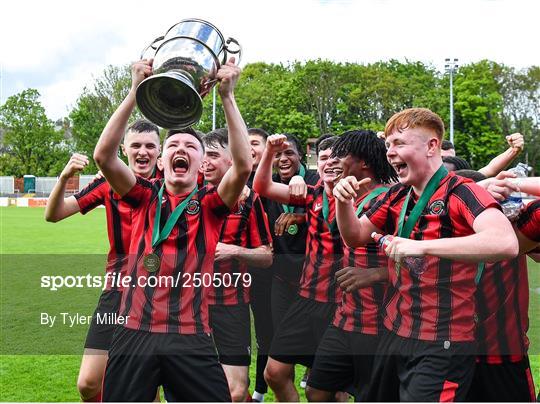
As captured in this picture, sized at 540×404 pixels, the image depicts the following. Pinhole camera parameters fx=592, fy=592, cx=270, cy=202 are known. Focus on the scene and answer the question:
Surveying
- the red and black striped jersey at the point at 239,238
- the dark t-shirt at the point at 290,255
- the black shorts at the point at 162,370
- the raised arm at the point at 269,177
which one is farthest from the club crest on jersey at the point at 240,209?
the black shorts at the point at 162,370

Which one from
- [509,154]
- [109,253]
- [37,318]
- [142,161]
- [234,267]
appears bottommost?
[37,318]

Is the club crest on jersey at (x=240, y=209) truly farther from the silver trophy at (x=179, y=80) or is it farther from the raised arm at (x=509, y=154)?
the raised arm at (x=509, y=154)

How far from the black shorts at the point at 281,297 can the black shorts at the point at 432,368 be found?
1773 millimetres

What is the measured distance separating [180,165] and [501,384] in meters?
2.18

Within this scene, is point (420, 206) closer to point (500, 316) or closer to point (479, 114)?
point (500, 316)

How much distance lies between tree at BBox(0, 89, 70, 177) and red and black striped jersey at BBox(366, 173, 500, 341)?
50.2m

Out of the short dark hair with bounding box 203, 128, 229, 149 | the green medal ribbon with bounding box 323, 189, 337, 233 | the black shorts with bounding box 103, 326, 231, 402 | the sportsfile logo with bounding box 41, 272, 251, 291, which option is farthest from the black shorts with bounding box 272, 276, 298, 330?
the black shorts with bounding box 103, 326, 231, 402

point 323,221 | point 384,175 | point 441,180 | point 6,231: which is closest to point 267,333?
point 323,221

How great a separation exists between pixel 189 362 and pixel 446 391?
1279 mm

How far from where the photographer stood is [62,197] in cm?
400

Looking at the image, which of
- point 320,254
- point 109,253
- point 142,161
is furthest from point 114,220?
point 320,254

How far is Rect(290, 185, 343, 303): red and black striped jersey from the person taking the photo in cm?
414

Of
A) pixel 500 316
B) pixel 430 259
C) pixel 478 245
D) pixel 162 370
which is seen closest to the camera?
pixel 478 245

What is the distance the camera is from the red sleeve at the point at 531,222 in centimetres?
309
